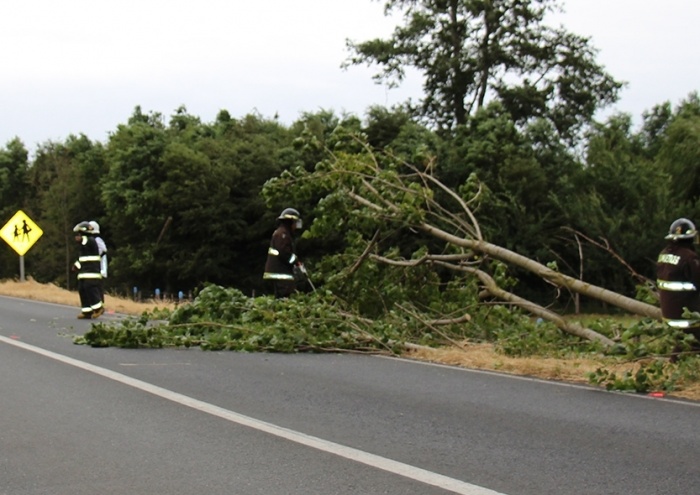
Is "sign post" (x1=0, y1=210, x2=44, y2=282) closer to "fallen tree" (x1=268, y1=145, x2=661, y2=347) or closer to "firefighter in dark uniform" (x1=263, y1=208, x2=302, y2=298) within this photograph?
"firefighter in dark uniform" (x1=263, y1=208, x2=302, y2=298)

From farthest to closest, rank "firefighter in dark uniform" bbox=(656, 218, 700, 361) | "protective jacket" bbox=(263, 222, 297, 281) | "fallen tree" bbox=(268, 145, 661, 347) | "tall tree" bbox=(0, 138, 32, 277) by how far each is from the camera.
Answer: "tall tree" bbox=(0, 138, 32, 277), "protective jacket" bbox=(263, 222, 297, 281), "fallen tree" bbox=(268, 145, 661, 347), "firefighter in dark uniform" bbox=(656, 218, 700, 361)

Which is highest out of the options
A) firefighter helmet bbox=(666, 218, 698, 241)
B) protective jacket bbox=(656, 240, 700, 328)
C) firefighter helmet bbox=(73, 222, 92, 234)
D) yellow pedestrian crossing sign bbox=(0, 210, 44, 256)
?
yellow pedestrian crossing sign bbox=(0, 210, 44, 256)

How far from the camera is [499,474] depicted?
19.6 ft

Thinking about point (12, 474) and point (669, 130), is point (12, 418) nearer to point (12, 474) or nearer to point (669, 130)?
point (12, 474)

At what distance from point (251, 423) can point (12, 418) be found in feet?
6.06

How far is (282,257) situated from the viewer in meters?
15.7

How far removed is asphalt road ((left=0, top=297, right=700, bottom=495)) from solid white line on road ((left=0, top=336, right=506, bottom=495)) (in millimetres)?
16

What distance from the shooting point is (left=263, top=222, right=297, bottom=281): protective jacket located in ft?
51.3

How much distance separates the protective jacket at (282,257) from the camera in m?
15.6

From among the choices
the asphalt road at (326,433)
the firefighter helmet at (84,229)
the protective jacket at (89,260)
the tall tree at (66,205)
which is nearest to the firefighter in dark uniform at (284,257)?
the protective jacket at (89,260)

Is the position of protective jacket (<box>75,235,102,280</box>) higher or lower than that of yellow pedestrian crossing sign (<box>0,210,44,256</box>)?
lower

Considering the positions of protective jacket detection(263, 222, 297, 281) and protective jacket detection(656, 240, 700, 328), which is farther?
protective jacket detection(263, 222, 297, 281)

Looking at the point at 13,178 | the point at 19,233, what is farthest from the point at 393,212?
the point at 13,178

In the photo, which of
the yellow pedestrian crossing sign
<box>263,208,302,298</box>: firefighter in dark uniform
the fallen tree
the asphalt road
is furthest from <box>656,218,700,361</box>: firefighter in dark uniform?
the yellow pedestrian crossing sign
